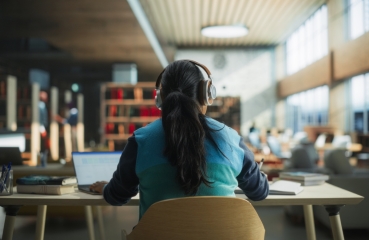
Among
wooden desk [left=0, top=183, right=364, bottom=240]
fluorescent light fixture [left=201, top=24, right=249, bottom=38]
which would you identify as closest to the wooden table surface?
wooden desk [left=0, top=183, right=364, bottom=240]

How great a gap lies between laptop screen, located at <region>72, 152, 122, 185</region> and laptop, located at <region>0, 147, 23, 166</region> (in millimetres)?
2148

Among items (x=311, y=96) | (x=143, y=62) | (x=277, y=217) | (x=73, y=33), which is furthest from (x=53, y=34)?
(x=311, y=96)

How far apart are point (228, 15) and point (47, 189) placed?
11029 millimetres

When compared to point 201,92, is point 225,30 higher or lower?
higher

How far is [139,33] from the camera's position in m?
10.2

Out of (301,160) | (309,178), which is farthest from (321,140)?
(309,178)

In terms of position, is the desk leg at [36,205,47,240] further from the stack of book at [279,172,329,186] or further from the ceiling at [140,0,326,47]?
the ceiling at [140,0,326,47]

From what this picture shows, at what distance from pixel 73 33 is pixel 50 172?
6404mm

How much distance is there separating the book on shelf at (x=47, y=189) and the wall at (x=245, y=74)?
15855 mm

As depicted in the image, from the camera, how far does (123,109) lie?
34.8 ft

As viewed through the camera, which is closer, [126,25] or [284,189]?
[284,189]

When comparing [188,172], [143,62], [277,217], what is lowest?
[277,217]

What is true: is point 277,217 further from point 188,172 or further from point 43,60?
point 43,60

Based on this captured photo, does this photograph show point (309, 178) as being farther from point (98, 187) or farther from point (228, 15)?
point (228, 15)
